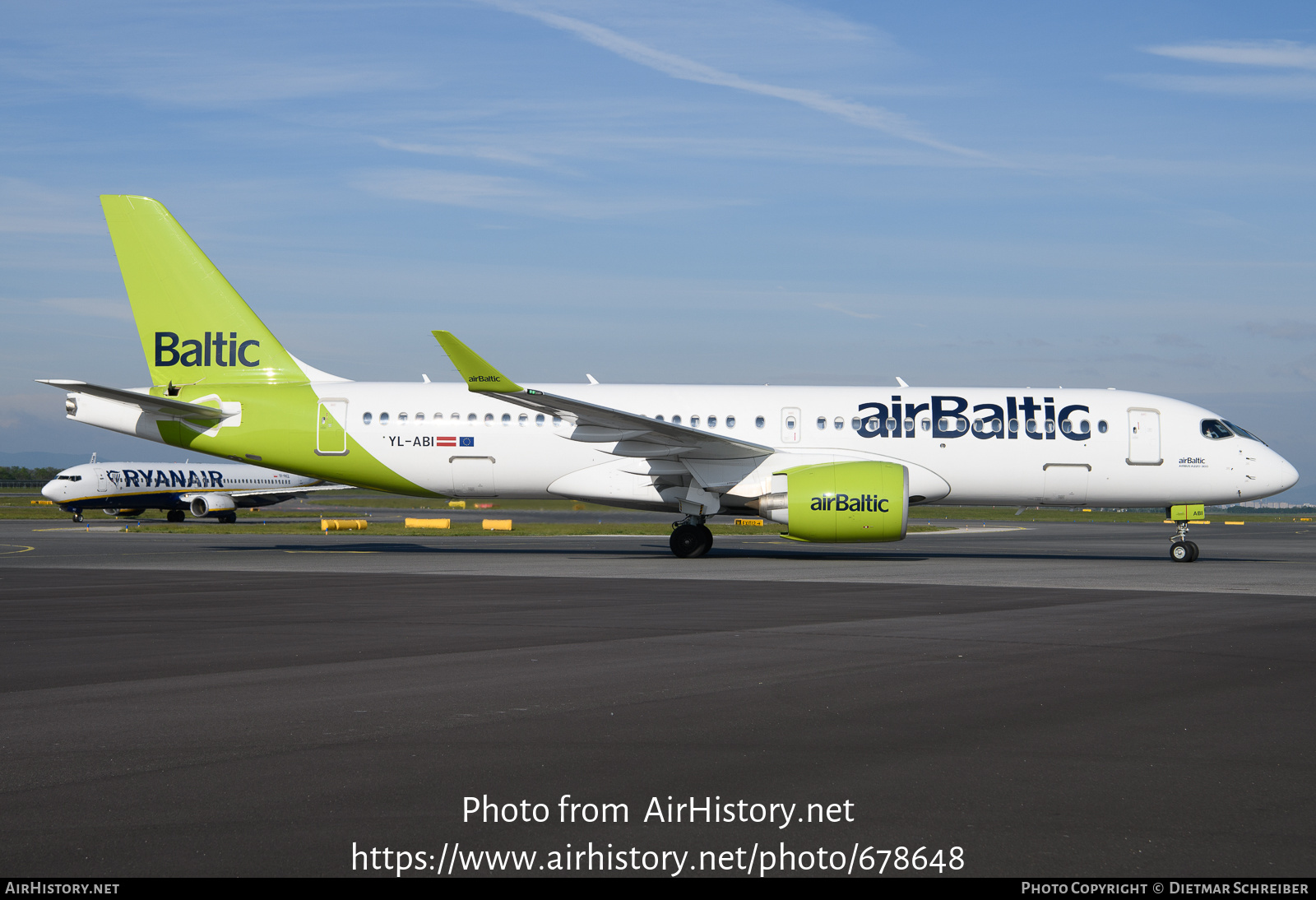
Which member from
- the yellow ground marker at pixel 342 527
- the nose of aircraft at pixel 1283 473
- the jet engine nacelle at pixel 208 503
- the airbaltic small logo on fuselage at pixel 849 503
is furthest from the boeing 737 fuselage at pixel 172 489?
the nose of aircraft at pixel 1283 473

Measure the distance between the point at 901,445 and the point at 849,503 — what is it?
2.96 metres

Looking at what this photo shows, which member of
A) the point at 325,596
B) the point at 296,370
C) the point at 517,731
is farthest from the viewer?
the point at 296,370

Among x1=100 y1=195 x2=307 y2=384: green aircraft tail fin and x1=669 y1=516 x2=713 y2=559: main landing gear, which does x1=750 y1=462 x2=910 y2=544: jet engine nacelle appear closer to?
x1=669 y1=516 x2=713 y2=559: main landing gear

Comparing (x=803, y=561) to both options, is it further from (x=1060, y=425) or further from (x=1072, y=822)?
(x=1072, y=822)

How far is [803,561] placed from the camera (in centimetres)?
2345

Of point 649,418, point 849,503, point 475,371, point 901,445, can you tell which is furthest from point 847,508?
point 475,371

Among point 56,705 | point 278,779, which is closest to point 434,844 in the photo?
point 278,779

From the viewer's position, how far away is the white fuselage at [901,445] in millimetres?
24078

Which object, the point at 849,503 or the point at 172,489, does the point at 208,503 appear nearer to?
the point at 172,489

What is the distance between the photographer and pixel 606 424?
22.4 metres

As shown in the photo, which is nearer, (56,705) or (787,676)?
(56,705)

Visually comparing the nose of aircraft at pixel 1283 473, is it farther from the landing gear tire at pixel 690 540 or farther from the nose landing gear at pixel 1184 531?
the landing gear tire at pixel 690 540

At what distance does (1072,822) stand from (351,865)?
9.97ft
